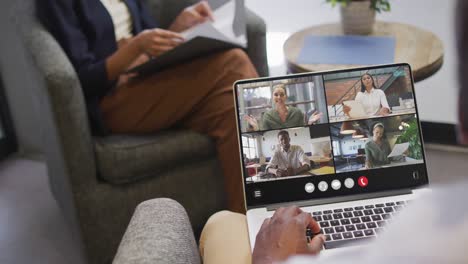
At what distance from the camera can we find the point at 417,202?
411mm

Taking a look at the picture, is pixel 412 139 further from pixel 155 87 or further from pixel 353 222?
pixel 155 87

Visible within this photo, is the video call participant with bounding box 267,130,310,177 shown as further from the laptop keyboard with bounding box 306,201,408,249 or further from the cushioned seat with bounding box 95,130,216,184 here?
the cushioned seat with bounding box 95,130,216,184

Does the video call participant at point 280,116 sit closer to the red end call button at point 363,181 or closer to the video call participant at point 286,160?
the video call participant at point 286,160

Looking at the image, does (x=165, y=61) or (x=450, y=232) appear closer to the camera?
(x=450, y=232)

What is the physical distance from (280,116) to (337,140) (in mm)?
107

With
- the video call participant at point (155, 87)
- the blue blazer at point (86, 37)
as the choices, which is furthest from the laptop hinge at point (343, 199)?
the blue blazer at point (86, 37)

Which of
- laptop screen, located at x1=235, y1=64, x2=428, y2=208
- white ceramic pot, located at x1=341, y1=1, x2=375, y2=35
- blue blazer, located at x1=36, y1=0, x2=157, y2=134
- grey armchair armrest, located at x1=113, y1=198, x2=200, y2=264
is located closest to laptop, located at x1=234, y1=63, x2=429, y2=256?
laptop screen, located at x1=235, y1=64, x2=428, y2=208

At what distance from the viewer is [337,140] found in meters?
0.98

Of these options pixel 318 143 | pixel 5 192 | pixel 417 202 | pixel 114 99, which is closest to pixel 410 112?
pixel 318 143

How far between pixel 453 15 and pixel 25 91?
2092 millimetres

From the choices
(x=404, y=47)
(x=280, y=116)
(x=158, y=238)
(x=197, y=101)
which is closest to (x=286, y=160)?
(x=280, y=116)

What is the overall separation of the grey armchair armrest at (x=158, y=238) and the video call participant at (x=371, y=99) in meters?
0.35

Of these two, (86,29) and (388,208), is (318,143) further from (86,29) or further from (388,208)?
(86,29)

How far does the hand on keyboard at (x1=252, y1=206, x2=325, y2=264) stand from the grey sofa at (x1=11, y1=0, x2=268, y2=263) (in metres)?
0.82
